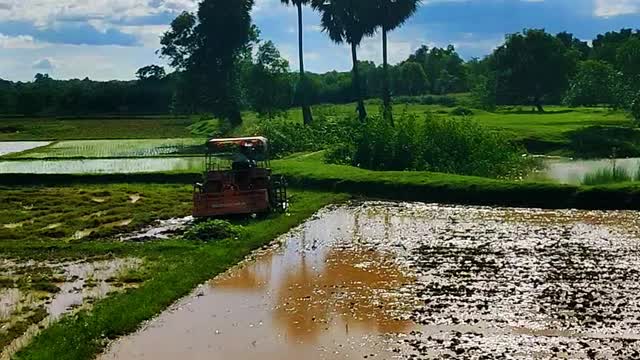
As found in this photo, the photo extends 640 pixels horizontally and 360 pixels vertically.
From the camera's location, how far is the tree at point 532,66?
60562mm

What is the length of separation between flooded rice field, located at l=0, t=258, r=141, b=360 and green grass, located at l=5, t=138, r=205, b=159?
23.8m

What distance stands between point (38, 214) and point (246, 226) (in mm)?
6345

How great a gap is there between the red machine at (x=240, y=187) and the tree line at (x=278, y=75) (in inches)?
851

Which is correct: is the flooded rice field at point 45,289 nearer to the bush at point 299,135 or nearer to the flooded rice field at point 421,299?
the flooded rice field at point 421,299

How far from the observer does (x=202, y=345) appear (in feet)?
31.8

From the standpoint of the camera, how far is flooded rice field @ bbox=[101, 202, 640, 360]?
30.9 ft

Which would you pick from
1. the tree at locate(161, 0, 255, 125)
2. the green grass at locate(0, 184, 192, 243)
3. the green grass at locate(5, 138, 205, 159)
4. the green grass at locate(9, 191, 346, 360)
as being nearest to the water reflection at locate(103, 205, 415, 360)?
the green grass at locate(9, 191, 346, 360)

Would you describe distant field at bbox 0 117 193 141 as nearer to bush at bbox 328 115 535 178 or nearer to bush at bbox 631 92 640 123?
bush at bbox 328 115 535 178

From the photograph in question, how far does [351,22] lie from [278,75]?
953cm

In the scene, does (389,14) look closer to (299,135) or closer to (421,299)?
(299,135)

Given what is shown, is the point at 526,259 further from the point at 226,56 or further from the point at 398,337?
the point at 226,56

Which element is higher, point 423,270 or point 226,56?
point 226,56

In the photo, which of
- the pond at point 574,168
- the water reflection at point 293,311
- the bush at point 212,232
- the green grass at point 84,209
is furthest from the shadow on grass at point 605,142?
the water reflection at point 293,311

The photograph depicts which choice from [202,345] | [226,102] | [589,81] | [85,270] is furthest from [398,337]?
[589,81]
